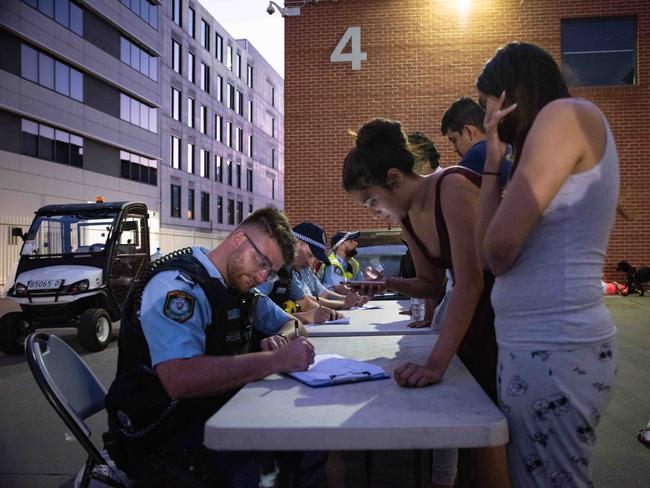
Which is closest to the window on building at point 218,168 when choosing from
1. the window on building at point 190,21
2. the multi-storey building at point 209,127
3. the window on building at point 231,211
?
the multi-storey building at point 209,127

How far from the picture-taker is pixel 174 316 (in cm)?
182

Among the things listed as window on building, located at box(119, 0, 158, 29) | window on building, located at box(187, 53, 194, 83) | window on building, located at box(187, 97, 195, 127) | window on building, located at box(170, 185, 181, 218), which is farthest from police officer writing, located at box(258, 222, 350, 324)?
window on building, located at box(187, 53, 194, 83)

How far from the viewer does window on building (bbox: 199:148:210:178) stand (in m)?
41.7

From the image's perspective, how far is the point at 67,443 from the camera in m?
4.62

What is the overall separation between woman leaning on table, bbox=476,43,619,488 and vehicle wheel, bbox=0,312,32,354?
8.80 metres

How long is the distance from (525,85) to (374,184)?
2.71 ft

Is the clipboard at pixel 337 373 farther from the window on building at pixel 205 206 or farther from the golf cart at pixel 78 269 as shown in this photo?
the window on building at pixel 205 206

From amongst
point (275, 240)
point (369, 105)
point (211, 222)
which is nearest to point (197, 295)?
point (275, 240)

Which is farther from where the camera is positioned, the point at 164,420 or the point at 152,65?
the point at 152,65

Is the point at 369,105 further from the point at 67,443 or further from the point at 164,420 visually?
the point at 164,420

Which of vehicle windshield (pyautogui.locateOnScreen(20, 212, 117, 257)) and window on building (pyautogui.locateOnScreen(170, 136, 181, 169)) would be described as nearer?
vehicle windshield (pyautogui.locateOnScreen(20, 212, 117, 257))

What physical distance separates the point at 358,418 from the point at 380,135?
1.23 metres

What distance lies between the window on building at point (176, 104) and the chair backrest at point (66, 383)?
120ft

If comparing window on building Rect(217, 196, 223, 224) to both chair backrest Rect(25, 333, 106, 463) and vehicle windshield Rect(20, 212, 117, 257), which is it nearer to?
vehicle windshield Rect(20, 212, 117, 257)
